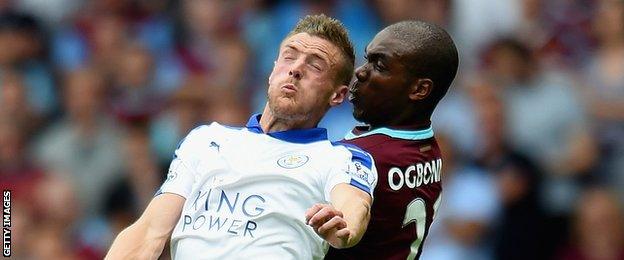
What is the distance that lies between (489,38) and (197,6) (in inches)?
87.0

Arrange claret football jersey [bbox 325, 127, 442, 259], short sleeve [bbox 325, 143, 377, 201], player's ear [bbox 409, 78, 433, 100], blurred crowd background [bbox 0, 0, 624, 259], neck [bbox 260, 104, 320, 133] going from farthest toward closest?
blurred crowd background [bbox 0, 0, 624, 259]
player's ear [bbox 409, 78, 433, 100]
claret football jersey [bbox 325, 127, 442, 259]
neck [bbox 260, 104, 320, 133]
short sleeve [bbox 325, 143, 377, 201]

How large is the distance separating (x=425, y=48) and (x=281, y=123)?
61 cm

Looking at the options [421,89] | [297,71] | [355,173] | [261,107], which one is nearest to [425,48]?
[421,89]

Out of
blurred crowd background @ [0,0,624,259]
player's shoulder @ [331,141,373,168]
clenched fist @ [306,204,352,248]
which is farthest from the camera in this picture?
blurred crowd background @ [0,0,624,259]

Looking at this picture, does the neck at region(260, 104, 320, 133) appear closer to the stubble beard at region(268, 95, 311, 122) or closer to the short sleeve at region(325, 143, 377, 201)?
the stubble beard at region(268, 95, 311, 122)

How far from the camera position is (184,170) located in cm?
470

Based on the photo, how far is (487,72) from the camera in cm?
852

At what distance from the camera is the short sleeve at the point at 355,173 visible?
4.43 m

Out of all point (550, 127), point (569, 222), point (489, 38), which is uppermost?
point (489, 38)

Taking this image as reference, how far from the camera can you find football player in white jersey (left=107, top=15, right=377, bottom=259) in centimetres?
446

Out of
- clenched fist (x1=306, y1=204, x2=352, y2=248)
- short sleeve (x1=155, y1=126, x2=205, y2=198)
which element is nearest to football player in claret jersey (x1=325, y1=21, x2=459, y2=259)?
short sleeve (x1=155, y1=126, x2=205, y2=198)

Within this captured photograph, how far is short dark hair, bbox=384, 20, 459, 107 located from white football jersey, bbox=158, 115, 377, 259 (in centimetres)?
45

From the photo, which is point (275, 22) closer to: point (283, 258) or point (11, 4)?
point (11, 4)

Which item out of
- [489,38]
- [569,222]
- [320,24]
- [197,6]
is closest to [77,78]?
[197,6]
